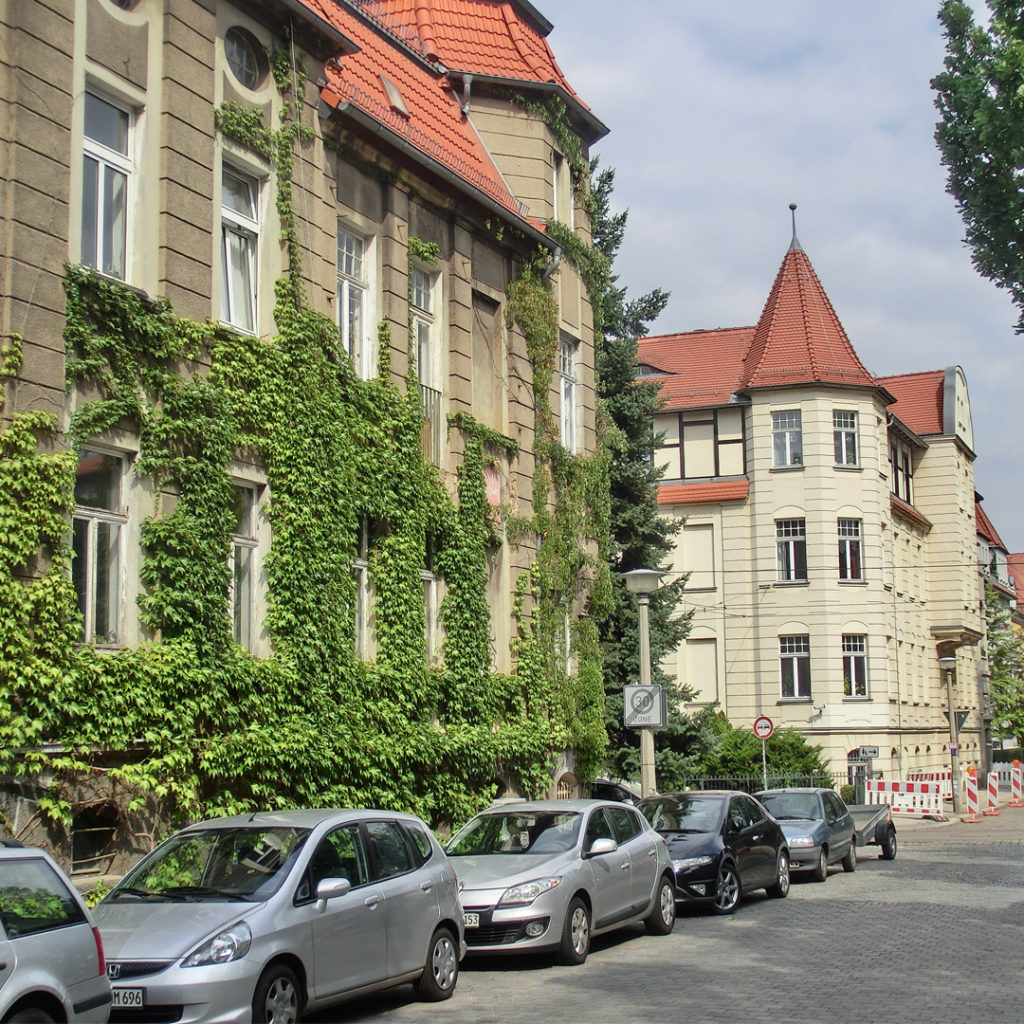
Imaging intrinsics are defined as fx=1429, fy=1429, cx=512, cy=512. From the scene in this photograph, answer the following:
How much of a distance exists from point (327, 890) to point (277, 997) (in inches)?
34.0

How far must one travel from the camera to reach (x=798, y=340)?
47.8m

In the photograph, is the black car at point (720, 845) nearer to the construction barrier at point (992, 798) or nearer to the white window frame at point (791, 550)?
the white window frame at point (791, 550)

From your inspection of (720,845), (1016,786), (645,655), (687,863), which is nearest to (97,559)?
(687,863)

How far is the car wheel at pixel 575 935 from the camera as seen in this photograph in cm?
1345

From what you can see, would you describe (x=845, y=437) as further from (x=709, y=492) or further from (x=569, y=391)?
(x=569, y=391)

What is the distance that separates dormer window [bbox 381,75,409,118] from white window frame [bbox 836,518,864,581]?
28.0 m

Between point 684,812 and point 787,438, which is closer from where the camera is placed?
point 684,812

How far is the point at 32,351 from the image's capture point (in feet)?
42.5

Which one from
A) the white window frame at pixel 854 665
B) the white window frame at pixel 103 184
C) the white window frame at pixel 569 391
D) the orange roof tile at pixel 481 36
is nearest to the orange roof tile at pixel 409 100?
the orange roof tile at pixel 481 36

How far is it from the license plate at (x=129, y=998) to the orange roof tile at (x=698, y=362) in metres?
39.8

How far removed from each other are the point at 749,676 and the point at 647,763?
24943mm

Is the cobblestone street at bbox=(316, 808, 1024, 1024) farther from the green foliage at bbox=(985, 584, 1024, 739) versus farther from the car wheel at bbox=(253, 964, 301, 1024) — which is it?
the green foliage at bbox=(985, 584, 1024, 739)

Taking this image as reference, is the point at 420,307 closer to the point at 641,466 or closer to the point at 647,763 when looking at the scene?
the point at 647,763

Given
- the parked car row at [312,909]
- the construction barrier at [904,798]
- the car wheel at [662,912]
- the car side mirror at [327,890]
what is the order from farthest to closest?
1. the construction barrier at [904,798]
2. the car wheel at [662,912]
3. the car side mirror at [327,890]
4. the parked car row at [312,909]
